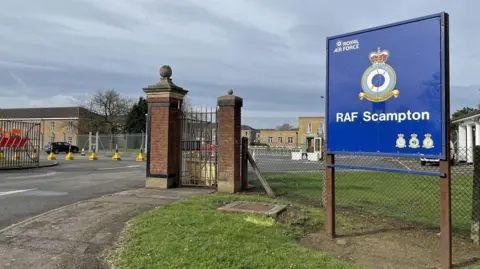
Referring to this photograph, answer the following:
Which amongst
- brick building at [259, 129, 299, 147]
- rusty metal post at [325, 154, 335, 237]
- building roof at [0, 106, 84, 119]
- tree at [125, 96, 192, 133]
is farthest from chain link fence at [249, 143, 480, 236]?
brick building at [259, 129, 299, 147]

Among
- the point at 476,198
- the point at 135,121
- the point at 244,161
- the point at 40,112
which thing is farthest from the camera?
the point at 40,112

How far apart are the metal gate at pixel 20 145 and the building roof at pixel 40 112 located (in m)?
66.5

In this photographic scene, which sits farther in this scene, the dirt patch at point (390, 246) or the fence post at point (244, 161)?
the fence post at point (244, 161)

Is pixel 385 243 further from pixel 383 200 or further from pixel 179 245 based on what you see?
pixel 383 200

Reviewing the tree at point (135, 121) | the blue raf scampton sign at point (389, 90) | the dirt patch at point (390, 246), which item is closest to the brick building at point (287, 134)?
the tree at point (135, 121)

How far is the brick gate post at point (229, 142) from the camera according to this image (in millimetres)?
9711

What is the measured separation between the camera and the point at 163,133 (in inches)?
409

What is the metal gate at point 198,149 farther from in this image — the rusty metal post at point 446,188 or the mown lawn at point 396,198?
the rusty metal post at point 446,188

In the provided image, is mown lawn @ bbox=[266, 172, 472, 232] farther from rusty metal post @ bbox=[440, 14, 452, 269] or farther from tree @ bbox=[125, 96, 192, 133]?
tree @ bbox=[125, 96, 192, 133]

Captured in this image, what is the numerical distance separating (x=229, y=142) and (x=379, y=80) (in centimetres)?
509

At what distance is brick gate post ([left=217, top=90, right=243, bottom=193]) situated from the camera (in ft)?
31.9

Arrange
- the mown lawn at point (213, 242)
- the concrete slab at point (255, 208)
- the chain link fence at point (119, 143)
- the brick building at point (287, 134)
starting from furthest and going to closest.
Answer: the brick building at point (287, 134) < the chain link fence at point (119, 143) < the concrete slab at point (255, 208) < the mown lawn at point (213, 242)

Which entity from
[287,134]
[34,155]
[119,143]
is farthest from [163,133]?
[287,134]

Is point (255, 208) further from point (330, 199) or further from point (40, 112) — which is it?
point (40, 112)
